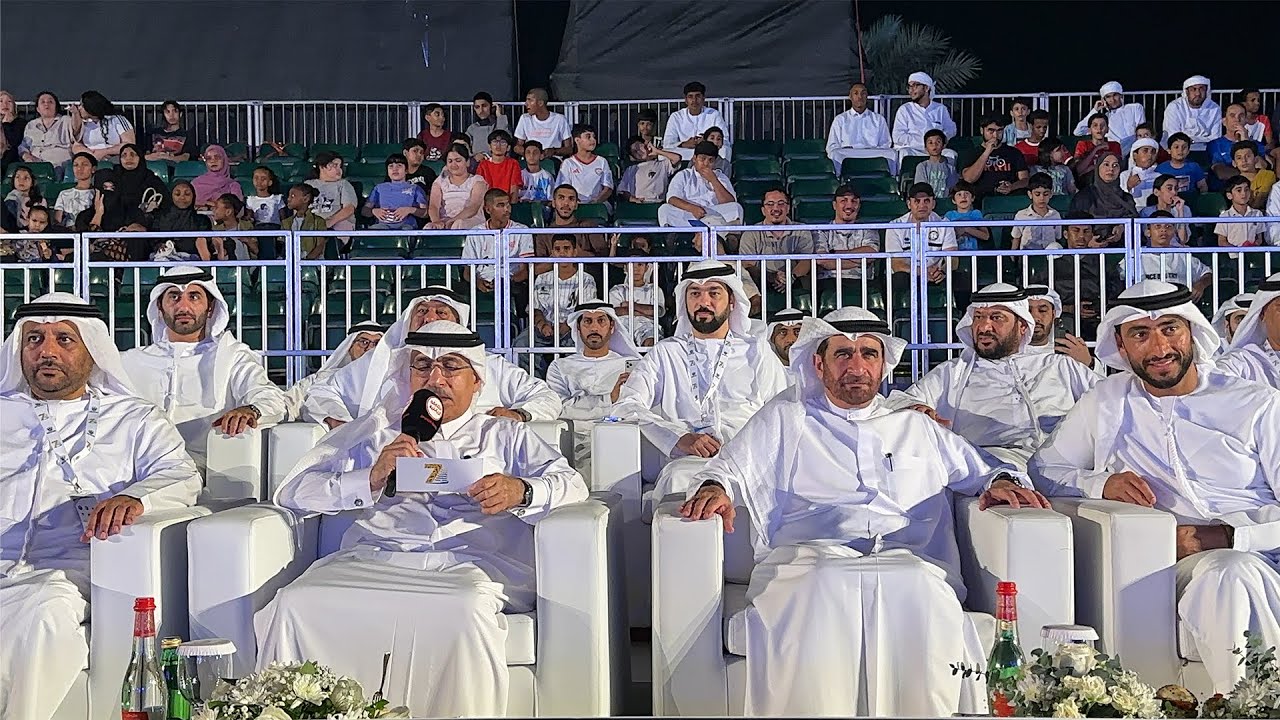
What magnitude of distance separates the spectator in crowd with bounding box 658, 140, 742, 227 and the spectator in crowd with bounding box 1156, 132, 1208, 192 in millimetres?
2861

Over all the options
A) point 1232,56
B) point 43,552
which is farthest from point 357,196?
point 1232,56

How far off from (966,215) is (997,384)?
2.64 m

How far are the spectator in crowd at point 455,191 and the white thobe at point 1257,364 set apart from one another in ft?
15.9

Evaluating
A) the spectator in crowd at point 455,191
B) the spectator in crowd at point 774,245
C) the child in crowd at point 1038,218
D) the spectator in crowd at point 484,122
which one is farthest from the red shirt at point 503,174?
the child in crowd at point 1038,218

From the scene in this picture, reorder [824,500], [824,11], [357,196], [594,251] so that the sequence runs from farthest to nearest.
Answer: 1. [824,11]
2. [357,196]
3. [594,251]
4. [824,500]

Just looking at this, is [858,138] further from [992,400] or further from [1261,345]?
[1261,345]

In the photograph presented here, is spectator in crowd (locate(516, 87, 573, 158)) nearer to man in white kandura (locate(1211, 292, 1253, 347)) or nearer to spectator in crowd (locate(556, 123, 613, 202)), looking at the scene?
spectator in crowd (locate(556, 123, 613, 202))

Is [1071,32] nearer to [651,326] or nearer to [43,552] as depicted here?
[651,326]

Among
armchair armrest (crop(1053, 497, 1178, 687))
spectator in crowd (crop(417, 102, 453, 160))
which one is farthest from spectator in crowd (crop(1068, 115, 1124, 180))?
armchair armrest (crop(1053, 497, 1178, 687))

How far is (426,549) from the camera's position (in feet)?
14.4

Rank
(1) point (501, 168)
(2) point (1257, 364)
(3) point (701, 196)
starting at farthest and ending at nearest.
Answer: (1) point (501, 168) < (3) point (701, 196) < (2) point (1257, 364)

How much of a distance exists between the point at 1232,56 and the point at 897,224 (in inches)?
292

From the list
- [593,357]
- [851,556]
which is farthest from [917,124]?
[851,556]

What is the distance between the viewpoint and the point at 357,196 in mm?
10117
